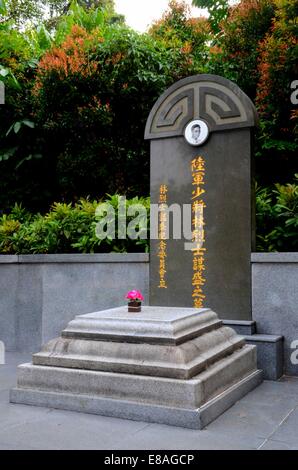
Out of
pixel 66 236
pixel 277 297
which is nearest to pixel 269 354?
pixel 277 297

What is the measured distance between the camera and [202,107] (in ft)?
20.1

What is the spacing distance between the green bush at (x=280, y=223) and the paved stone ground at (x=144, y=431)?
222 cm

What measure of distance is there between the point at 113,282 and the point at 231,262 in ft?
5.56

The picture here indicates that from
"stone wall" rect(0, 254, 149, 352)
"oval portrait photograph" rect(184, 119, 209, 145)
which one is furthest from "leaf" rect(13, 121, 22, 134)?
"oval portrait photograph" rect(184, 119, 209, 145)

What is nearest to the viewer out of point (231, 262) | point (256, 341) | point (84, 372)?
point (84, 372)

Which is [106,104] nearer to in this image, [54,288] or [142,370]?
[54,288]

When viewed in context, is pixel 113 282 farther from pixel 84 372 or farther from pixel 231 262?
pixel 84 372

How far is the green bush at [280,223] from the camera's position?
6020mm

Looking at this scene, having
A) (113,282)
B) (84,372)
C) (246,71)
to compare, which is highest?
(246,71)

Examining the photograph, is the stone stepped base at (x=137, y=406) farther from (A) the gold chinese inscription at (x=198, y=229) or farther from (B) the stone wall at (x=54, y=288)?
(B) the stone wall at (x=54, y=288)

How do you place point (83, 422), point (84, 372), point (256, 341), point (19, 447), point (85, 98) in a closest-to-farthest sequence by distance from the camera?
1. point (19, 447)
2. point (83, 422)
3. point (84, 372)
4. point (256, 341)
5. point (85, 98)

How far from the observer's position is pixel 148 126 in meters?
6.51

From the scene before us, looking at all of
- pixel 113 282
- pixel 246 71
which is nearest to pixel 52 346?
pixel 113 282

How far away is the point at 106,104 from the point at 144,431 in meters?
7.00
